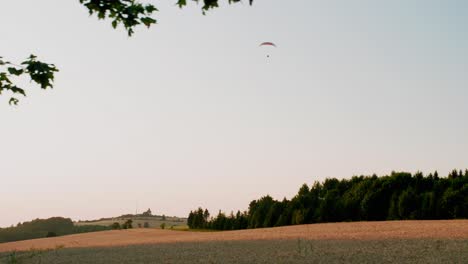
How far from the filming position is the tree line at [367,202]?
2010 inches

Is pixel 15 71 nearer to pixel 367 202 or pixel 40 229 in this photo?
pixel 367 202

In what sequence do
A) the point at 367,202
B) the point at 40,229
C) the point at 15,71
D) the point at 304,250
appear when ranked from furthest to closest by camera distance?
the point at 40,229
the point at 367,202
the point at 304,250
the point at 15,71

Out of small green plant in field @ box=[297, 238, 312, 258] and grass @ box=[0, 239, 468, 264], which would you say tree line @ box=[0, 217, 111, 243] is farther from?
small green plant in field @ box=[297, 238, 312, 258]

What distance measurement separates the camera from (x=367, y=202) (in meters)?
55.2

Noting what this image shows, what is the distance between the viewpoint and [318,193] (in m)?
63.1

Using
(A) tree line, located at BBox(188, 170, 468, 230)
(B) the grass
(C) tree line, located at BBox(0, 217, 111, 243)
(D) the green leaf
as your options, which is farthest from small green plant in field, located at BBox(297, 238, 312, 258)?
(C) tree line, located at BBox(0, 217, 111, 243)

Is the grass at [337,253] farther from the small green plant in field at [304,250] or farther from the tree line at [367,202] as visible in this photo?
the tree line at [367,202]

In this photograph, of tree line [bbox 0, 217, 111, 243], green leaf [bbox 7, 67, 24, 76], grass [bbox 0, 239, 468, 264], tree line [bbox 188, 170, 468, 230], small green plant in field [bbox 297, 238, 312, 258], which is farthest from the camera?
tree line [bbox 0, 217, 111, 243]

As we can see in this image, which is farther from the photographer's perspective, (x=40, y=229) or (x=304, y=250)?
(x=40, y=229)

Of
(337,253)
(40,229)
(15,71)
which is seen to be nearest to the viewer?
(15,71)

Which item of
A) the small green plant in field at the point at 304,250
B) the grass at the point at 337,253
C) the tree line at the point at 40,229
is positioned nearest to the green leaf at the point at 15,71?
the grass at the point at 337,253

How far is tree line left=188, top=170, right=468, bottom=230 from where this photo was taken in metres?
51.1

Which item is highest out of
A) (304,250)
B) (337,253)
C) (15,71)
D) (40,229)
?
(40,229)

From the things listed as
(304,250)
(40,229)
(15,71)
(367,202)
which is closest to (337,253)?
(304,250)
